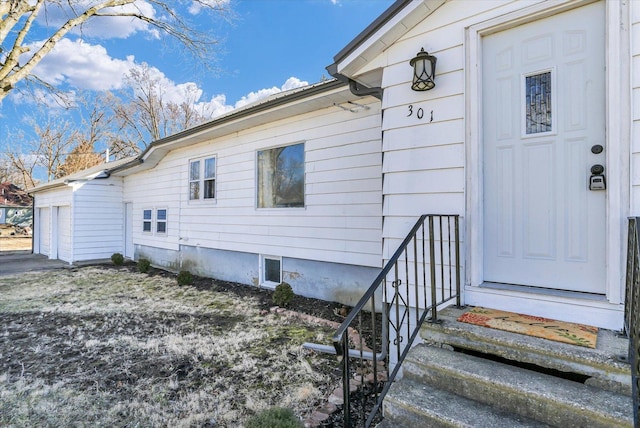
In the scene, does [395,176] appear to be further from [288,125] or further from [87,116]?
[87,116]

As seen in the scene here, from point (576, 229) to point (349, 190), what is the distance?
10.8 ft

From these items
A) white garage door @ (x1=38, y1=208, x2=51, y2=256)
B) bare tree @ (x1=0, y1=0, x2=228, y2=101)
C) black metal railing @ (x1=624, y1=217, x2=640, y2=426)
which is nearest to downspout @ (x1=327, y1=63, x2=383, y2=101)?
black metal railing @ (x1=624, y1=217, x2=640, y2=426)

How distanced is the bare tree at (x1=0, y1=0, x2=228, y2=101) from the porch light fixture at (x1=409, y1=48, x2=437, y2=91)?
8.50 meters

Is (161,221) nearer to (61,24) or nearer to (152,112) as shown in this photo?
(61,24)

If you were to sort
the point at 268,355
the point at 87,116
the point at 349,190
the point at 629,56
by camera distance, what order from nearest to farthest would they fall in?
the point at 629,56 < the point at 268,355 < the point at 349,190 < the point at 87,116

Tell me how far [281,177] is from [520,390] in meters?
5.31

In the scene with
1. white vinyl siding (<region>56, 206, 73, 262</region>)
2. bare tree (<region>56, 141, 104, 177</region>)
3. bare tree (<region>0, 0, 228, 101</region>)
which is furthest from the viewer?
bare tree (<region>56, 141, 104, 177</region>)

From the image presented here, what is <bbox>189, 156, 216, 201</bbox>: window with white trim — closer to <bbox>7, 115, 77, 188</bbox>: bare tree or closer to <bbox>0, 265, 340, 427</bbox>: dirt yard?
<bbox>0, 265, 340, 427</bbox>: dirt yard

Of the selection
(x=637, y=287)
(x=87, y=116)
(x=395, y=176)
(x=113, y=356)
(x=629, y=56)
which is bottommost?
(x=113, y=356)

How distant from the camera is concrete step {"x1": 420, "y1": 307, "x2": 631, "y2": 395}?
184 cm

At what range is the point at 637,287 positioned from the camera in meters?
1.79

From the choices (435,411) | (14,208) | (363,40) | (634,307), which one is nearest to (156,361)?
(435,411)

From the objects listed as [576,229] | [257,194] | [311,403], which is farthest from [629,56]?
[257,194]

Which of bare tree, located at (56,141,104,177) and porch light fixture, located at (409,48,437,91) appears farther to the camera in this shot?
bare tree, located at (56,141,104,177)
